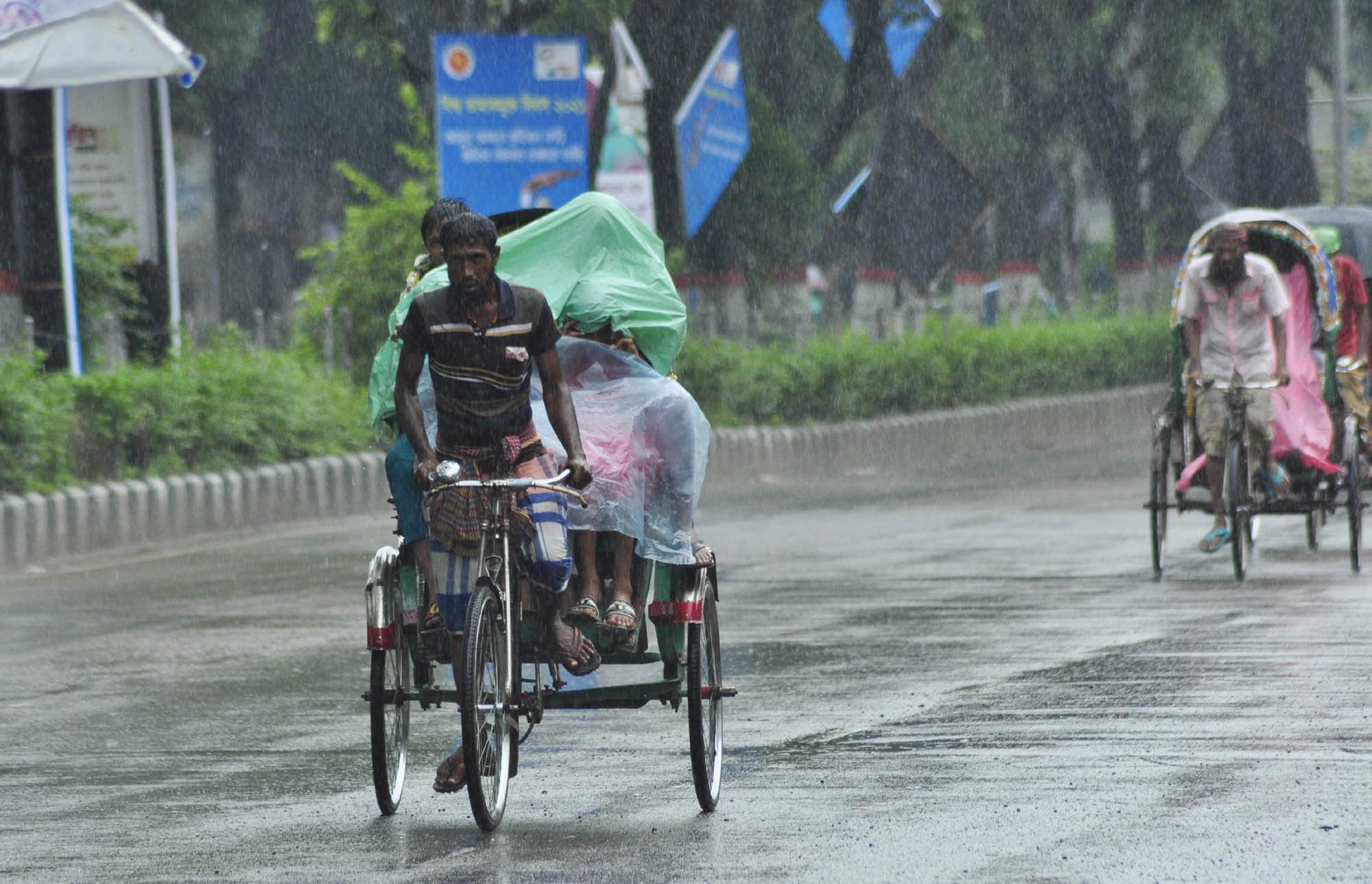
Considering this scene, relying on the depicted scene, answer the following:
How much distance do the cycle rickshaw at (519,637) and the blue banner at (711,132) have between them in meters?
17.9

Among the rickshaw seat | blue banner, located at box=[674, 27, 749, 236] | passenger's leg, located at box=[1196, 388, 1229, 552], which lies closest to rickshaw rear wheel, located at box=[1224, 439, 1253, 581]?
passenger's leg, located at box=[1196, 388, 1229, 552]

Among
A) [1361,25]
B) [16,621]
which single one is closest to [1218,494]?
[16,621]

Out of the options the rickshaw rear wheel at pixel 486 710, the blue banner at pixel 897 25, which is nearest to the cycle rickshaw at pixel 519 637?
the rickshaw rear wheel at pixel 486 710

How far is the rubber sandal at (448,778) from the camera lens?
714 cm

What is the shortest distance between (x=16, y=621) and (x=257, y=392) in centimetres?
683

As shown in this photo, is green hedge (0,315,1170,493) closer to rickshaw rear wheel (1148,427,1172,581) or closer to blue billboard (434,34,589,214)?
blue billboard (434,34,589,214)

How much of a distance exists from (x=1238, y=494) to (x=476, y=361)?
23.8 ft

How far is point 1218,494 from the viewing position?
539 inches

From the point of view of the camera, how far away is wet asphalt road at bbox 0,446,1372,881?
641 cm

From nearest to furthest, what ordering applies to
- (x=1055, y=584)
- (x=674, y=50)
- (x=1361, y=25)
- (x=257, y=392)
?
1. (x=1055, y=584)
2. (x=257, y=392)
3. (x=674, y=50)
4. (x=1361, y=25)

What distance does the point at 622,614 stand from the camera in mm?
7129

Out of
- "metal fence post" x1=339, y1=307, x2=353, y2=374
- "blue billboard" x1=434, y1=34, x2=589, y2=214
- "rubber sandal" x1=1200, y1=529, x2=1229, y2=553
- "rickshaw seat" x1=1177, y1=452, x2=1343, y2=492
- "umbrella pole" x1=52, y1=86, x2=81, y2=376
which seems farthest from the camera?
"metal fence post" x1=339, y1=307, x2=353, y2=374

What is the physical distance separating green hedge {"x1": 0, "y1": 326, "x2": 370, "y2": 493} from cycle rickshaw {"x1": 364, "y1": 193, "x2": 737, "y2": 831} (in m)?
9.21

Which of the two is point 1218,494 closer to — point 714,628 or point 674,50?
point 714,628
